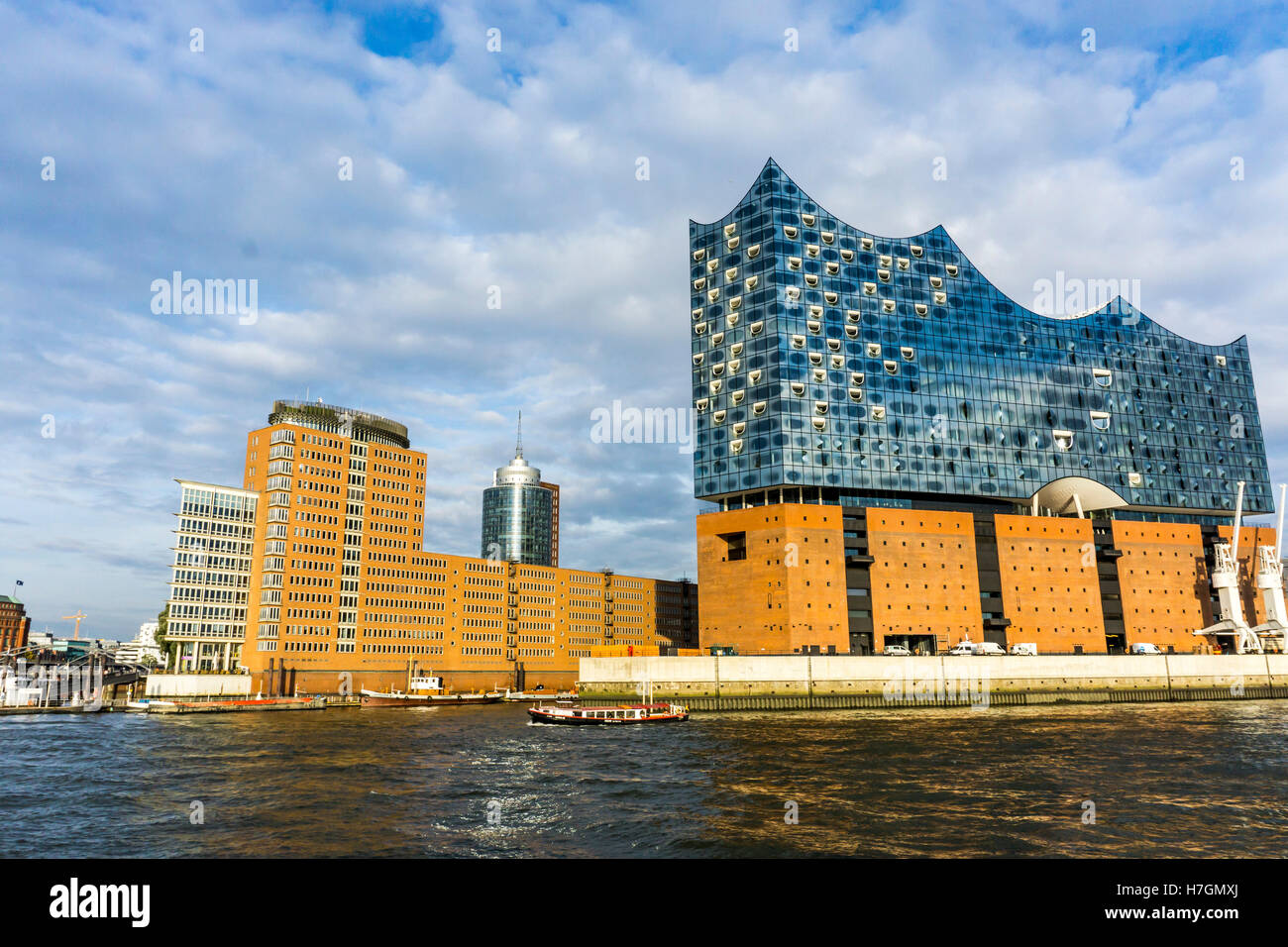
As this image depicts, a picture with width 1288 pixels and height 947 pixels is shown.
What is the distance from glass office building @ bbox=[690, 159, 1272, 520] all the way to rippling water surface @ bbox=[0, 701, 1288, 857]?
55.8 meters

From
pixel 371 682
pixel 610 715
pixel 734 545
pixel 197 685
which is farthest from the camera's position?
pixel 371 682

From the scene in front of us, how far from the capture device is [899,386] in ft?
460

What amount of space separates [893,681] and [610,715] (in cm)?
4497

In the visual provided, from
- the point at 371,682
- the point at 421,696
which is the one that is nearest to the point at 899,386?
the point at 421,696

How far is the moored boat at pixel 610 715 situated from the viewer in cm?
9976

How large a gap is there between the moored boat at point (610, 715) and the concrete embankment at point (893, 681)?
1309 cm

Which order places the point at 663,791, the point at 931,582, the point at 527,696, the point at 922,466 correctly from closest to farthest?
1. the point at 663,791
2. the point at 931,582
3. the point at 922,466
4. the point at 527,696

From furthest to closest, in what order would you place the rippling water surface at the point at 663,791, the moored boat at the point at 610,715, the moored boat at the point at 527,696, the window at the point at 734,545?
the moored boat at the point at 527,696
the window at the point at 734,545
the moored boat at the point at 610,715
the rippling water surface at the point at 663,791

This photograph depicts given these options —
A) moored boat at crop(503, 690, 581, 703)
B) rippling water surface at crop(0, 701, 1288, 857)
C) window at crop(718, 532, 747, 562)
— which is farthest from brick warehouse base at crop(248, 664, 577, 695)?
window at crop(718, 532, 747, 562)

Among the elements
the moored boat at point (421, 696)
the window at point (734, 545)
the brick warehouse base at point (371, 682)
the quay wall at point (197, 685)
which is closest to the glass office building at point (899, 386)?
the window at point (734, 545)

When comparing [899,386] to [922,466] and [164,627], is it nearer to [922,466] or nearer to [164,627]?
[922,466]

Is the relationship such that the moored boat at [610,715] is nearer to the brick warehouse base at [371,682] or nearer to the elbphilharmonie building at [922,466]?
the elbphilharmonie building at [922,466]

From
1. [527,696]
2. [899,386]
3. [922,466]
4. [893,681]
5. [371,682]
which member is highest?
[899,386]

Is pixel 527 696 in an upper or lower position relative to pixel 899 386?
lower
